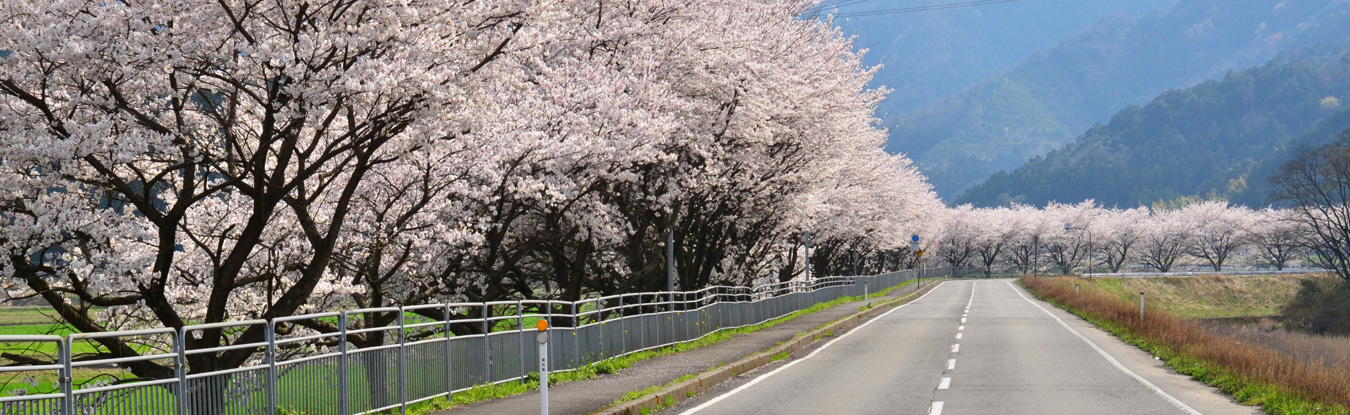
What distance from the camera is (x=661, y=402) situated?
42.9 ft

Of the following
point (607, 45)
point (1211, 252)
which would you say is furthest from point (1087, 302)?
point (1211, 252)

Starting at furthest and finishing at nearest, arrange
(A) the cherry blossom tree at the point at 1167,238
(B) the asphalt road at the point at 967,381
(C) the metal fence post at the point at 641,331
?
(A) the cherry blossom tree at the point at 1167,238 < (C) the metal fence post at the point at 641,331 < (B) the asphalt road at the point at 967,381

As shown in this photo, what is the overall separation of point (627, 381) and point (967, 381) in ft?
16.2

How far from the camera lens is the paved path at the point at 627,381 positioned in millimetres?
12133

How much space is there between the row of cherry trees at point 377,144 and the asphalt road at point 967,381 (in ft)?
16.4

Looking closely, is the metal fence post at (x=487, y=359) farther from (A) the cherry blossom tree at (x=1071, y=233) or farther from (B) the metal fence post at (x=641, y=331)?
(A) the cherry blossom tree at (x=1071, y=233)

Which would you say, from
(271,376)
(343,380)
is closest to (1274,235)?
(343,380)

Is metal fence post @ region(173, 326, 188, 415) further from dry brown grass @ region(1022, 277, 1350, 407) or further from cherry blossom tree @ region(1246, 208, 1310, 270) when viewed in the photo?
cherry blossom tree @ region(1246, 208, 1310, 270)

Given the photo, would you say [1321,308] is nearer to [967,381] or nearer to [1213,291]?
[1213,291]

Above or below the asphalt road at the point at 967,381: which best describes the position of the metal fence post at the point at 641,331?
above

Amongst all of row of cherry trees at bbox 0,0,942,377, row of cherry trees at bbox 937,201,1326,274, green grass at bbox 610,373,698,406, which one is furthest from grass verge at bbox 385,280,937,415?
row of cherry trees at bbox 937,201,1326,274

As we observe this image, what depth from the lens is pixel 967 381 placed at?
15641 millimetres

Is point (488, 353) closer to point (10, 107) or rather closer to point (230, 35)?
point (230, 35)

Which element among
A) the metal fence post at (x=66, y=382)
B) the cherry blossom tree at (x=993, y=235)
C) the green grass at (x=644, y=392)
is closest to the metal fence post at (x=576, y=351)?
the green grass at (x=644, y=392)
